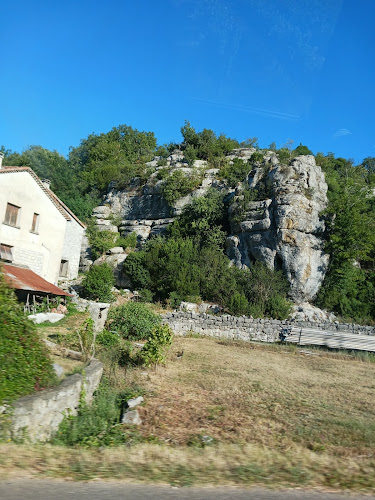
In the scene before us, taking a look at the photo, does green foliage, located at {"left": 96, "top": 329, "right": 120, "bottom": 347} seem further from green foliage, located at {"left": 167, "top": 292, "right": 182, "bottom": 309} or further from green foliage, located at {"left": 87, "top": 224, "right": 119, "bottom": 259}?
green foliage, located at {"left": 87, "top": 224, "right": 119, "bottom": 259}

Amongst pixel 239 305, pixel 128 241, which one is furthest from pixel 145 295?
pixel 128 241

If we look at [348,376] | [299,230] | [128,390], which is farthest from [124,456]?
[299,230]

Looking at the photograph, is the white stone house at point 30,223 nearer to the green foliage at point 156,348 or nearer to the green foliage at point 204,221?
the green foliage at point 204,221

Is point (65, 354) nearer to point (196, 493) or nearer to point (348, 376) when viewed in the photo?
point (196, 493)

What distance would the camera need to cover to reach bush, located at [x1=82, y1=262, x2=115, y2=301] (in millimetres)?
25547

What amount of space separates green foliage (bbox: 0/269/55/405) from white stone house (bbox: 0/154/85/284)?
18.9 meters

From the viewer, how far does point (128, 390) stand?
27.1 ft

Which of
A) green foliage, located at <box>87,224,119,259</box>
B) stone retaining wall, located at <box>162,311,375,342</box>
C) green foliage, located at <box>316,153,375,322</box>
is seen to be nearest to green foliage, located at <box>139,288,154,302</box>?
stone retaining wall, located at <box>162,311,375,342</box>

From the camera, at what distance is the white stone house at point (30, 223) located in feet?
77.7

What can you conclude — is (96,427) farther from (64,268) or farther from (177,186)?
(177,186)

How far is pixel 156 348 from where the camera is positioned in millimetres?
10961

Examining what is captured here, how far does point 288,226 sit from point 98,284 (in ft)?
45.3

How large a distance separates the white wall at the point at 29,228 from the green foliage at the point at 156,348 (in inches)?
637

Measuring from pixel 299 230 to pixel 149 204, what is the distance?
17219 millimetres
